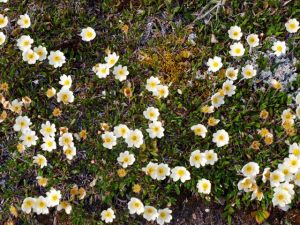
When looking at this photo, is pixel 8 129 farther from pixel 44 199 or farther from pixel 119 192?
pixel 119 192

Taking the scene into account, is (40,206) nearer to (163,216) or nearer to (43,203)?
(43,203)

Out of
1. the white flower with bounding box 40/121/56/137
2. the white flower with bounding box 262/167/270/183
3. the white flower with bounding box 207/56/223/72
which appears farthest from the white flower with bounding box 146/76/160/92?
the white flower with bounding box 262/167/270/183

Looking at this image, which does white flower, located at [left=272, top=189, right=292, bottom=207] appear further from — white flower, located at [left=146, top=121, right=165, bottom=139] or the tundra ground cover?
white flower, located at [left=146, top=121, right=165, bottom=139]

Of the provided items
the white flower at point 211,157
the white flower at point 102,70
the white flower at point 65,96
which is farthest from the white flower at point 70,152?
the white flower at point 211,157

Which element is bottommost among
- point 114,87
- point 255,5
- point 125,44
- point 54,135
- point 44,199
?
point 44,199

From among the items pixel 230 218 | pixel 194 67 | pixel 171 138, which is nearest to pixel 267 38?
pixel 194 67
